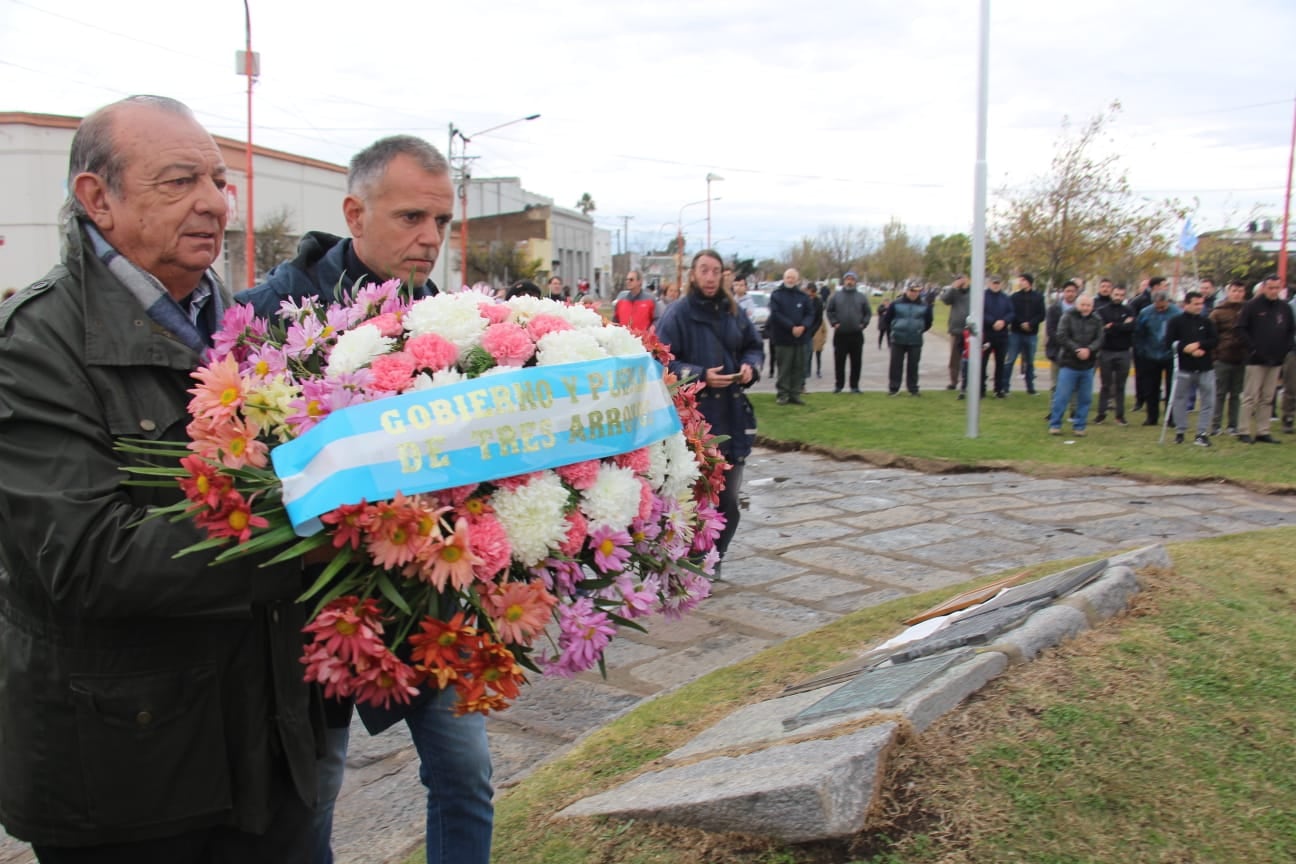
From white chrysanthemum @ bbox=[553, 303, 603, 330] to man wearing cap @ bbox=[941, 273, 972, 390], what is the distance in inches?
587

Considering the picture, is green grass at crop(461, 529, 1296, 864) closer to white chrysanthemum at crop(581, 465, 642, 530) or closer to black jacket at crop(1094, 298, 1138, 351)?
white chrysanthemum at crop(581, 465, 642, 530)

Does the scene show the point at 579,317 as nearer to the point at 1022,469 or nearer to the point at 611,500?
the point at 611,500

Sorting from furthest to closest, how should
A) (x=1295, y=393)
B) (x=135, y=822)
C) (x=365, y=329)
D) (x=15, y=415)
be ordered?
(x=1295, y=393) < (x=365, y=329) < (x=135, y=822) < (x=15, y=415)

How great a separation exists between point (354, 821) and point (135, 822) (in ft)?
5.74

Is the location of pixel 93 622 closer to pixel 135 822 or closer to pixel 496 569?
pixel 135 822

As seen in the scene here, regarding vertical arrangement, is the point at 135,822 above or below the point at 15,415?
below

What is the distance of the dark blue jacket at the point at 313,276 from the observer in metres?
2.46

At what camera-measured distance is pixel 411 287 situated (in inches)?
99.1

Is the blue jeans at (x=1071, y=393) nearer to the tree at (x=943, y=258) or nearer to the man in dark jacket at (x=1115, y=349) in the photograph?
the man in dark jacket at (x=1115, y=349)

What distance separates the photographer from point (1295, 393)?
1291 cm

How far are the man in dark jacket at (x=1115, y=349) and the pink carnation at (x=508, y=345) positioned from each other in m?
12.9

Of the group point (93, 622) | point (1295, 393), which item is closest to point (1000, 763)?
point (93, 622)

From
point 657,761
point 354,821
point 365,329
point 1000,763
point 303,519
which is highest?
point 365,329

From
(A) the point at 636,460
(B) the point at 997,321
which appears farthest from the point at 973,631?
(B) the point at 997,321
